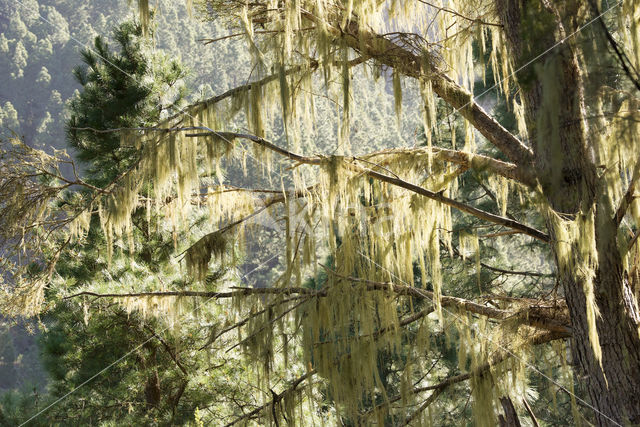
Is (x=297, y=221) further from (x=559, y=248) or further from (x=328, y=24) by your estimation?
(x=559, y=248)

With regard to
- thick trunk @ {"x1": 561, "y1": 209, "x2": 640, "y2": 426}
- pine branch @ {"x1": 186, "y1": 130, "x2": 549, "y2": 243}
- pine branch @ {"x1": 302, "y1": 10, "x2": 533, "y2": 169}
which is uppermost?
pine branch @ {"x1": 302, "y1": 10, "x2": 533, "y2": 169}

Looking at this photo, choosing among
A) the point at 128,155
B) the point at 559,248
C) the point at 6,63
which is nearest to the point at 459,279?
the point at 128,155

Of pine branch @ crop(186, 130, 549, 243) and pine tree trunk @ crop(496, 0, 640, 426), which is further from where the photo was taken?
pine branch @ crop(186, 130, 549, 243)

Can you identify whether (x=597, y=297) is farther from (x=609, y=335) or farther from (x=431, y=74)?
(x=431, y=74)

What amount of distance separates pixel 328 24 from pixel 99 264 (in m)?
4.36

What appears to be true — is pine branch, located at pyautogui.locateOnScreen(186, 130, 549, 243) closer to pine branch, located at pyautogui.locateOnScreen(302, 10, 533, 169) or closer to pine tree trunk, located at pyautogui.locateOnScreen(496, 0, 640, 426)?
pine tree trunk, located at pyautogui.locateOnScreen(496, 0, 640, 426)

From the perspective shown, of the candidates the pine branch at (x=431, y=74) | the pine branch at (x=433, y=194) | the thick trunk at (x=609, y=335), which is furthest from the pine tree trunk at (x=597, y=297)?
the pine branch at (x=431, y=74)

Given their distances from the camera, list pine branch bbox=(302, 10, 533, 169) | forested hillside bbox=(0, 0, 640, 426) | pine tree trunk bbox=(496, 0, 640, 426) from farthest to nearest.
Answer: pine branch bbox=(302, 10, 533, 169) → pine tree trunk bbox=(496, 0, 640, 426) → forested hillside bbox=(0, 0, 640, 426)

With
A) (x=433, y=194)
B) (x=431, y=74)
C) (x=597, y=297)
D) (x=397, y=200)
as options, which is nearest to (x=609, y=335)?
(x=597, y=297)

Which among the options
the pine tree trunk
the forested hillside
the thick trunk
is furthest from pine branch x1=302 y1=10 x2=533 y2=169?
the thick trunk

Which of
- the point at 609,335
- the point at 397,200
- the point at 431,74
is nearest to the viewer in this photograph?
the point at 609,335

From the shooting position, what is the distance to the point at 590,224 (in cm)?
265

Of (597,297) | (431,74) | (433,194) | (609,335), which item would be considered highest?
(431,74)

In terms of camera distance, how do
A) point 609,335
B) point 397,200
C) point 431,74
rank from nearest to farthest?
point 609,335, point 431,74, point 397,200
